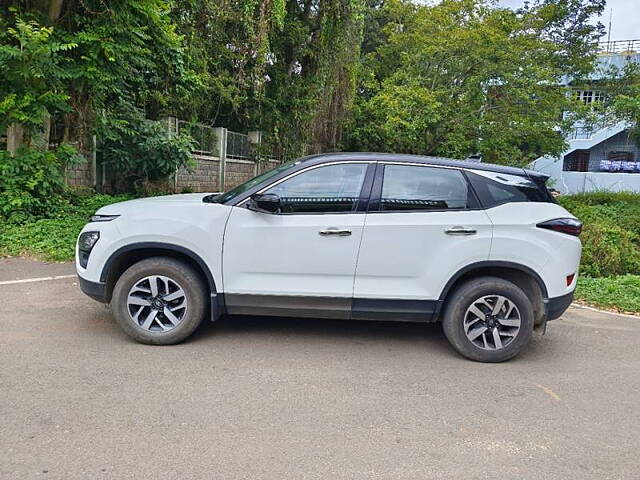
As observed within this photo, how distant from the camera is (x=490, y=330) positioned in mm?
4418

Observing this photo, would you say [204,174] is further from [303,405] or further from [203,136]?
[303,405]

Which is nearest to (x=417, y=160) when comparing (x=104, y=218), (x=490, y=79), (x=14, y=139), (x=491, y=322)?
(x=491, y=322)

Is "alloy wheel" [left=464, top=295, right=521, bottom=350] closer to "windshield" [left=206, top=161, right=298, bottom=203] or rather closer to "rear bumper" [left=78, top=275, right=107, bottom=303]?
"windshield" [left=206, top=161, right=298, bottom=203]

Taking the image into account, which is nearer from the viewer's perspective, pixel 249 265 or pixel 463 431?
pixel 463 431

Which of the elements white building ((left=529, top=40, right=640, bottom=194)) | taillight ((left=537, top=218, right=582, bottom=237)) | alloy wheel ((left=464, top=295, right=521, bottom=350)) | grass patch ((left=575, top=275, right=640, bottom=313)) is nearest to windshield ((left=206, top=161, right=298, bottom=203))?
alloy wheel ((left=464, top=295, right=521, bottom=350))

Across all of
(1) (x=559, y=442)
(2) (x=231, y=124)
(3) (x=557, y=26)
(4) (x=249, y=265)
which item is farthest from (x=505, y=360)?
(3) (x=557, y=26)

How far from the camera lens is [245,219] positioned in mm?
4453

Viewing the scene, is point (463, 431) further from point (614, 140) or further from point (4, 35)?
point (614, 140)

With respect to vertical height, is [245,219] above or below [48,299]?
above

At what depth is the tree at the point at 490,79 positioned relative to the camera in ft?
56.6

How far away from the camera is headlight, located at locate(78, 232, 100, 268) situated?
4.54 metres

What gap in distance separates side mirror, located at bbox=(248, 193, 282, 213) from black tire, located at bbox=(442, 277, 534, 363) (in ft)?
5.71

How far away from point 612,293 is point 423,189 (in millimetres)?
4175

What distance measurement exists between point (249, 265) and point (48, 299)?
111 inches
